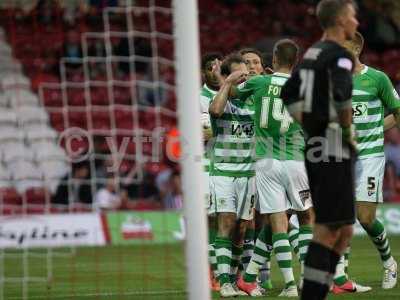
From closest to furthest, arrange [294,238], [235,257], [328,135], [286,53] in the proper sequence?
[328,135], [286,53], [235,257], [294,238]

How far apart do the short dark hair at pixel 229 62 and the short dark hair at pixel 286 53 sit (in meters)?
0.32

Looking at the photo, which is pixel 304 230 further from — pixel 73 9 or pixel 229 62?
pixel 73 9

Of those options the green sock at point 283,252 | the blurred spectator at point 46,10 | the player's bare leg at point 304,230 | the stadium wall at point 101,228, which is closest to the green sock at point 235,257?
the player's bare leg at point 304,230

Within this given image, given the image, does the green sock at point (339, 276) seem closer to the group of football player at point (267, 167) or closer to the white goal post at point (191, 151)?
the group of football player at point (267, 167)

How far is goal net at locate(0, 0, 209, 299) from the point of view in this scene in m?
11.3

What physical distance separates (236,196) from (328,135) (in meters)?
2.80

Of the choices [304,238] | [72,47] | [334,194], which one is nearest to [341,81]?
[334,194]

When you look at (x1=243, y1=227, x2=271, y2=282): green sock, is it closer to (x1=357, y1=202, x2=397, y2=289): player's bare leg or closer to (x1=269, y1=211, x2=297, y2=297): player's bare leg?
(x1=269, y1=211, x2=297, y2=297): player's bare leg

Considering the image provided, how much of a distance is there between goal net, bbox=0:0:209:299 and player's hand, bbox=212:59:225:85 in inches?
16.6

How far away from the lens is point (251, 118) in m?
9.58

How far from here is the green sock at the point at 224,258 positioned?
30.1ft

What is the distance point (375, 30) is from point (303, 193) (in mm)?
14931

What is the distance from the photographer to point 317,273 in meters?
6.65

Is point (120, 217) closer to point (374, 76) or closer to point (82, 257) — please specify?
point (82, 257)
